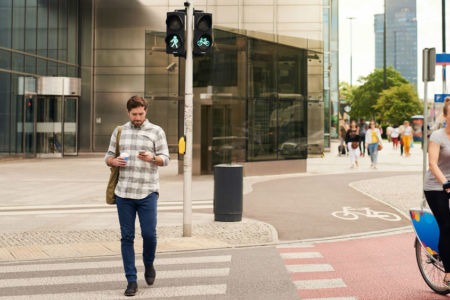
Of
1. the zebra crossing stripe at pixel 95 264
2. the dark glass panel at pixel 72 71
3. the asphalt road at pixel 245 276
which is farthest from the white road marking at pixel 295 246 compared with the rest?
the dark glass panel at pixel 72 71

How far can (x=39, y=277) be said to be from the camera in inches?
237

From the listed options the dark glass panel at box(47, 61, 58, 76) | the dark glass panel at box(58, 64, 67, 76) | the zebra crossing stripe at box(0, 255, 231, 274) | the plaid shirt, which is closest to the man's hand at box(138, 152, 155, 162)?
the plaid shirt

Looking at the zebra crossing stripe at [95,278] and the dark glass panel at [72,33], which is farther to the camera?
the dark glass panel at [72,33]

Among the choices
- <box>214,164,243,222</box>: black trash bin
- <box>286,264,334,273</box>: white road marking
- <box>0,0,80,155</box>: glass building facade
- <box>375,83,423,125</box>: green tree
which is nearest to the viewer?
<box>286,264,334,273</box>: white road marking

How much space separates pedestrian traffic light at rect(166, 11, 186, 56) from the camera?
26.9 feet

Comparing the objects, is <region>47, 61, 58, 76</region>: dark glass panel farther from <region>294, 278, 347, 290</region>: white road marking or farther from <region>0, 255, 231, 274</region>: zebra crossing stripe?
<region>294, 278, 347, 290</region>: white road marking

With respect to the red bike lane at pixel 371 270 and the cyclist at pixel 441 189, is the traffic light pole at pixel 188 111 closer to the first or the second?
the red bike lane at pixel 371 270

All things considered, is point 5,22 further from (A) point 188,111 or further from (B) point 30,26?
(A) point 188,111

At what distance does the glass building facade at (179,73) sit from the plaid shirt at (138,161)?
12.1m

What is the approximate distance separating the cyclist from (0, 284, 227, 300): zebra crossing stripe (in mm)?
1956

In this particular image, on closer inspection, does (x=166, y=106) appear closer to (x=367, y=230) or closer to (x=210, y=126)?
(x=210, y=126)

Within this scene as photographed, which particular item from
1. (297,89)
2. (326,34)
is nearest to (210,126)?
(297,89)

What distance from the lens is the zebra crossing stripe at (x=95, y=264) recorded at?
6438 millimetres

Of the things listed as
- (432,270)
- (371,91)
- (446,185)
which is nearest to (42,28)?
(432,270)
